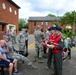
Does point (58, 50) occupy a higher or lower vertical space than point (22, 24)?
lower

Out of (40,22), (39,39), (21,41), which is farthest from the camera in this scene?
(40,22)

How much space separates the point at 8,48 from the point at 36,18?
6998 centimetres

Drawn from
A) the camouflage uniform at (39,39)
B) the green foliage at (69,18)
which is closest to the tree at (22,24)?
the green foliage at (69,18)

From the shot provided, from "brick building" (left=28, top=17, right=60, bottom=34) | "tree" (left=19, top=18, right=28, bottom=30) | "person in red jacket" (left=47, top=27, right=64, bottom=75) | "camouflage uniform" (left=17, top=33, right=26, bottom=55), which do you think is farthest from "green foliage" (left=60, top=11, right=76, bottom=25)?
"person in red jacket" (left=47, top=27, right=64, bottom=75)

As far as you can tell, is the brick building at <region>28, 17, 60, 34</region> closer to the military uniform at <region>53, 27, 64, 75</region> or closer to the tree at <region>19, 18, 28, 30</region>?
the tree at <region>19, 18, 28, 30</region>

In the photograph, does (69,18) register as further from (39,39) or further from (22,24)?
(39,39)

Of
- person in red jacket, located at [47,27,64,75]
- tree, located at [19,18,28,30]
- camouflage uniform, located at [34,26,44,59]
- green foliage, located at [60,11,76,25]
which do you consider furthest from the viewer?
tree, located at [19,18,28,30]

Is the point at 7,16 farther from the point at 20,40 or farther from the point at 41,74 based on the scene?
the point at 41,74

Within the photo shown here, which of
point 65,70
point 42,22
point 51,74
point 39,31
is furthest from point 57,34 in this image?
point 42,22

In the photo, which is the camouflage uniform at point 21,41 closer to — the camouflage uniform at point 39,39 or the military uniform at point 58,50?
the camouflage uniform at point 39,39

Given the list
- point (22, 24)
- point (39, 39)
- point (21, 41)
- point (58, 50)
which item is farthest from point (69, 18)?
point (58, 50)

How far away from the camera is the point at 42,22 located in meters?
74.8

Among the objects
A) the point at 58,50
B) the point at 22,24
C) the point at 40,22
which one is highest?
the point at 22,24

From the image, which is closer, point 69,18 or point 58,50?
point 58,50
